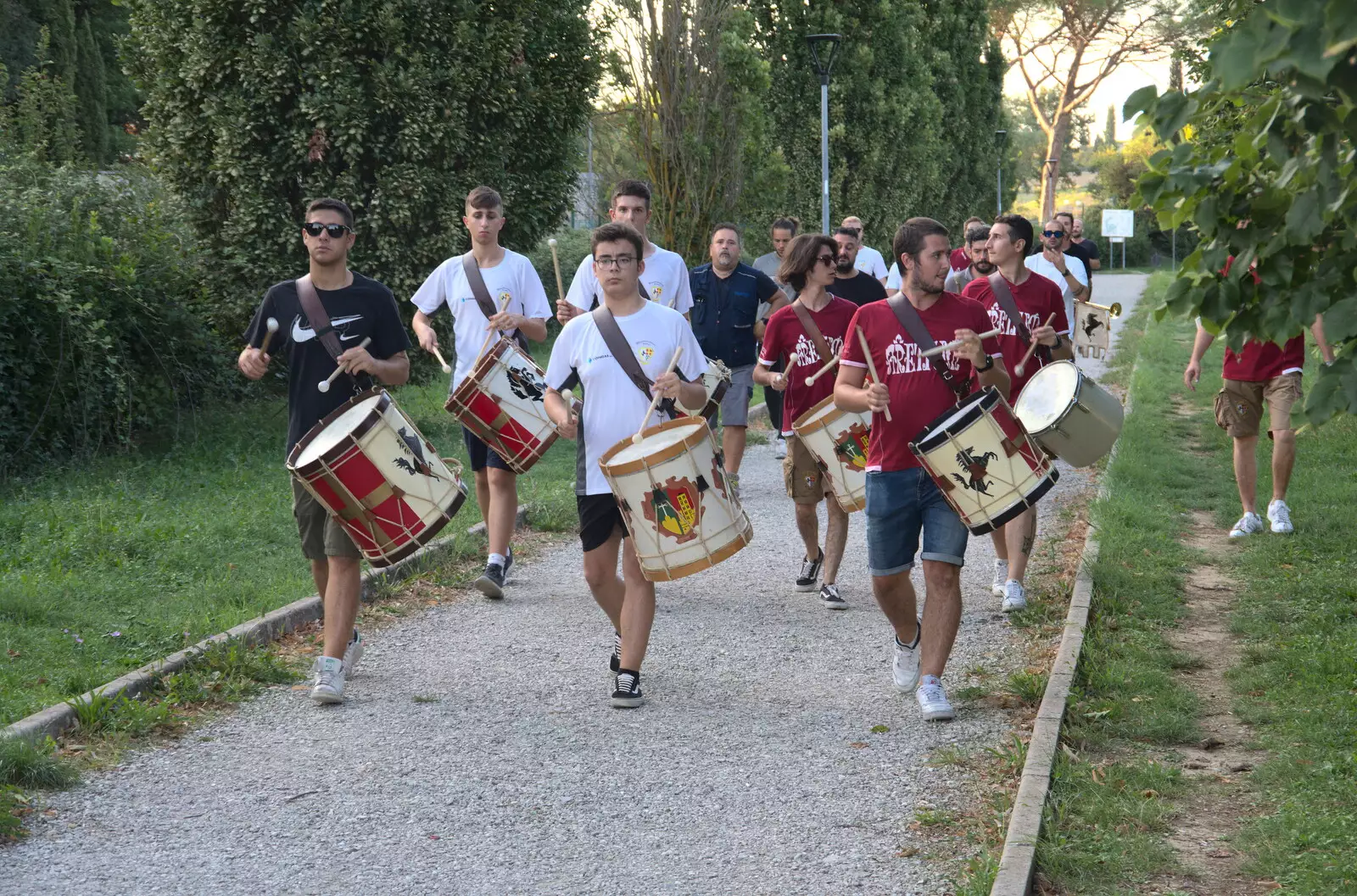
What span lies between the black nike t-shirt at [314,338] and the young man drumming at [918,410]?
205 centimetres

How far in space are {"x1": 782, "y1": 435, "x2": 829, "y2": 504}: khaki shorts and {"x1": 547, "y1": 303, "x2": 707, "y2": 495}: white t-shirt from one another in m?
2.11

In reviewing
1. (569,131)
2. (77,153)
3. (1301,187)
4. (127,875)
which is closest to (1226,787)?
(1301,187)

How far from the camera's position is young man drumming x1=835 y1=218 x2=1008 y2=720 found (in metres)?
5.91

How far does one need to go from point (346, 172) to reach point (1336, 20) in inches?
468

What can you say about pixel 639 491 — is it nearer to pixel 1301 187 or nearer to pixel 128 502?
pixel 1301 187

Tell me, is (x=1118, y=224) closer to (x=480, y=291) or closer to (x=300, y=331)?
(x=480, y=291)

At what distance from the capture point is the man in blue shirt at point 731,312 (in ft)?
34.5

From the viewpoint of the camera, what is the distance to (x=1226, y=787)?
17.2 ft

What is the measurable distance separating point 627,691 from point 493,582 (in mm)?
2196

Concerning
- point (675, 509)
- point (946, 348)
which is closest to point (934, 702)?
point (675, 509)

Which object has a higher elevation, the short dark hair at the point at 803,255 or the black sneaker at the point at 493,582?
the short dark hair at the point at 803,255

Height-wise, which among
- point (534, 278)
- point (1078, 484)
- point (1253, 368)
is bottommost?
point (1078, 484)

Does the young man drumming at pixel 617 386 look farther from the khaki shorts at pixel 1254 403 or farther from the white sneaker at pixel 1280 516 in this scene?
the white sneaker at pixel 1280 516

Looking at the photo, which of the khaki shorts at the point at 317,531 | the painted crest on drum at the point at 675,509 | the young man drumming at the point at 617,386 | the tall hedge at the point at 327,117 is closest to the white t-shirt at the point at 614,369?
the young man drumming at the point at 617,386
